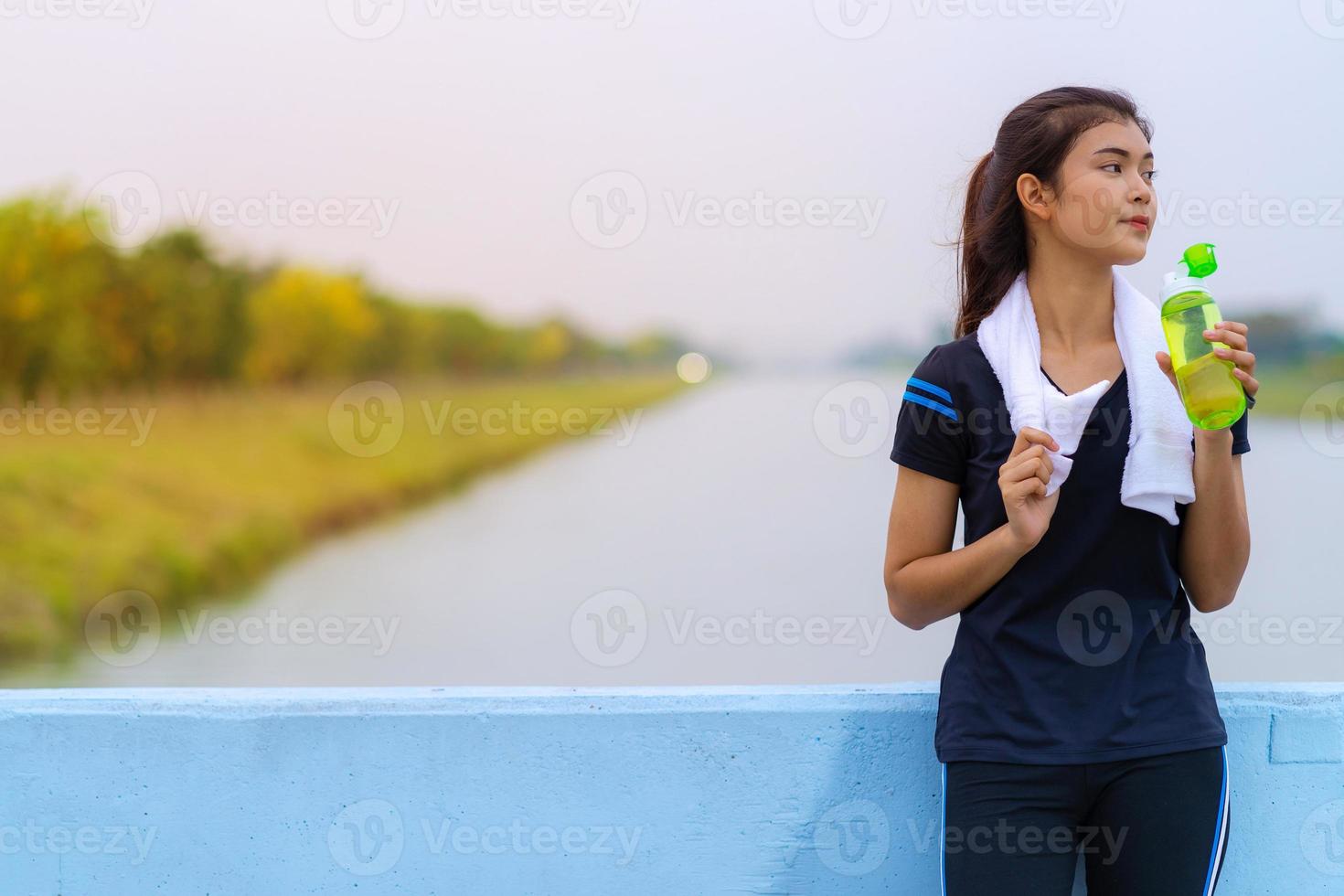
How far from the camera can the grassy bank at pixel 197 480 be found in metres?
6.10

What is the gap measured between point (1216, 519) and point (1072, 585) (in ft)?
0.50

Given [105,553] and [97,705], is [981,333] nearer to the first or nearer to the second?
[97,705]

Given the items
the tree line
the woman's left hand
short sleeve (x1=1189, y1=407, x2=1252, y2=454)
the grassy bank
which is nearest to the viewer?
the woman's left hand

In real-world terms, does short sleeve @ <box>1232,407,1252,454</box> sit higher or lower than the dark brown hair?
lower

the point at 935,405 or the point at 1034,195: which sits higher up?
the point at 1034,195

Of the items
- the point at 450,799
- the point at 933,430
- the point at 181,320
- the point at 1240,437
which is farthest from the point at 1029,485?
the point at 181,320

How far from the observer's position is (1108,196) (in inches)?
43.4

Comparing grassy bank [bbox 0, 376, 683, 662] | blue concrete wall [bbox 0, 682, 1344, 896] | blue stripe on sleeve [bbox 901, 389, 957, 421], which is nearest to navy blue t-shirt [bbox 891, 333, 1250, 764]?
blue stripe on sleeve [bbox 901, 389, 957, 421]

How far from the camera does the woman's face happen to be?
1102 millimetres

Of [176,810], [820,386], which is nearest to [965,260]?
[176,810]

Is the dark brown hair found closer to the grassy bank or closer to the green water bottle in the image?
the green water bottle

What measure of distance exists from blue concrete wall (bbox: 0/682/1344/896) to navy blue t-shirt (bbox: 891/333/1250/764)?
0.37m

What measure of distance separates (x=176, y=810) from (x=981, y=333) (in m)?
1.18

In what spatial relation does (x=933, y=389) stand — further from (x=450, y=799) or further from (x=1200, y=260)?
(x=450, y=799)
